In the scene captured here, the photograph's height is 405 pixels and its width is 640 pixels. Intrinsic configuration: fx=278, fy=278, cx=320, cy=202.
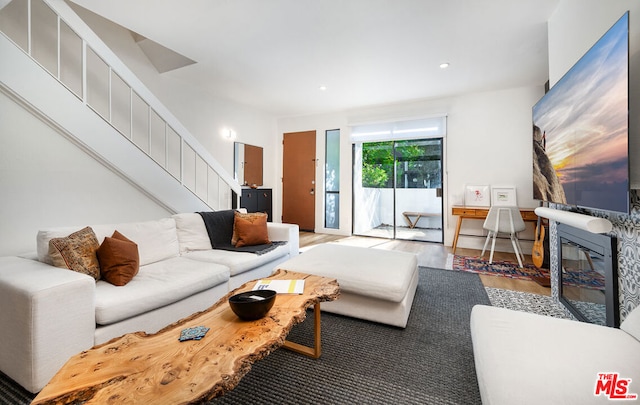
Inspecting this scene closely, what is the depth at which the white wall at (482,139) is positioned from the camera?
4367 mm

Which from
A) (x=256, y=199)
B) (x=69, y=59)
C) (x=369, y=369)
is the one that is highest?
(x=69, y=59)

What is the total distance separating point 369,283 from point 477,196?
3534 millimetres

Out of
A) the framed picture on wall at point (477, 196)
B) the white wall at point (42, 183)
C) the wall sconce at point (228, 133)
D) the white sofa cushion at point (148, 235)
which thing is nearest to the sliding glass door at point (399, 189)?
the framed picture on wall at point (477, 196)

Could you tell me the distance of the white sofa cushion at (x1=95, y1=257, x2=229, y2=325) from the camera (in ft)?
5.11

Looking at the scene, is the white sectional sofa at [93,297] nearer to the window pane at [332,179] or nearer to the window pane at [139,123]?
the window pane at [139,123]

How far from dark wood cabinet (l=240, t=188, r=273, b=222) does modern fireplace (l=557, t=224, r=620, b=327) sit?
4.50 metres

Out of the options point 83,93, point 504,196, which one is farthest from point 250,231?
point 504,196

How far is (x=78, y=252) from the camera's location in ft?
5.78

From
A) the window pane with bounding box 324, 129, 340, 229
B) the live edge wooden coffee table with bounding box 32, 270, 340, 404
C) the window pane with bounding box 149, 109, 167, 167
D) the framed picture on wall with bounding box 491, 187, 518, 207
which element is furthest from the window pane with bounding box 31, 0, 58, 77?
the framed picture on wall with bounding box 491, 187, 518, 207

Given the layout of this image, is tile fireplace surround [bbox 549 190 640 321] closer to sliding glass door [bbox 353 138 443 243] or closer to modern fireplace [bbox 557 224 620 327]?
modern fireplace [bbox 557 224 620 327]

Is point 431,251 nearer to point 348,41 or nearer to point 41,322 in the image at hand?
point 348,41

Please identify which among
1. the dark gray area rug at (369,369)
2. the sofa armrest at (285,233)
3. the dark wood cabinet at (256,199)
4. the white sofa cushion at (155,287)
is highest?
the dark wood cabinet at (256,199)

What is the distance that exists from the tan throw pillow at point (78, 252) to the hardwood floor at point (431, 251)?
2923 mm

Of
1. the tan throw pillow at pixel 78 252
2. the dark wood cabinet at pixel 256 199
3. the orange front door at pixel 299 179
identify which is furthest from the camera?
the orange front door at pixel 299 179
